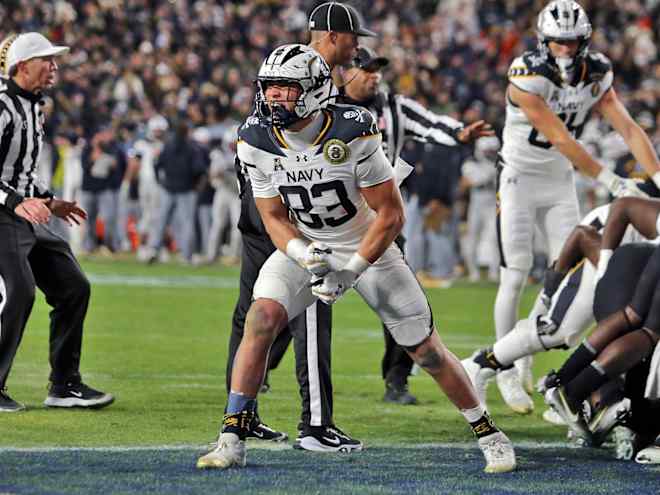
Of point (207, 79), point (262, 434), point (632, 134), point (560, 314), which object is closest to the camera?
point (262, 434)

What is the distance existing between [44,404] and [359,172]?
8.18 feet

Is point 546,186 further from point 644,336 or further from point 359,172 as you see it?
point 359,172

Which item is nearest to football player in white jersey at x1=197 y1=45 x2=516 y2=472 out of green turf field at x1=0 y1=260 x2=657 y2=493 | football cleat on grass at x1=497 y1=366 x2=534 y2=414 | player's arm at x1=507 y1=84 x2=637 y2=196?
green turf field at x1=0 y1=260 x2=657 y2=493

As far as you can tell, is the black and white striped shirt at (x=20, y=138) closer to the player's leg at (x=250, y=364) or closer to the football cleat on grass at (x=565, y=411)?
the player's leg at (x=250, y=364)

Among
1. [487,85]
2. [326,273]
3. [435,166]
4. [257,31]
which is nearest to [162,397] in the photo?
[326,273]

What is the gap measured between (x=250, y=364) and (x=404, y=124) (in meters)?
2.48

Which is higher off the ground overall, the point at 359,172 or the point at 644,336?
the point at 359,172

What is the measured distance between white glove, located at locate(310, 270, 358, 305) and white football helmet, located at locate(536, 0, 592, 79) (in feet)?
8.71

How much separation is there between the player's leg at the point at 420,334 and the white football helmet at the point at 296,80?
2.26ft

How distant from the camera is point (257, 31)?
2534 cm

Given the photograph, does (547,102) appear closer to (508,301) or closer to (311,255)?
(508,301)

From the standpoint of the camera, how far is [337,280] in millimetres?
4984

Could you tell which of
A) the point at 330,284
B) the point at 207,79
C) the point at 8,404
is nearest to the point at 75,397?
the point at 8,404

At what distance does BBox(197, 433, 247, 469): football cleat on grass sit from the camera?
16.1 feet
